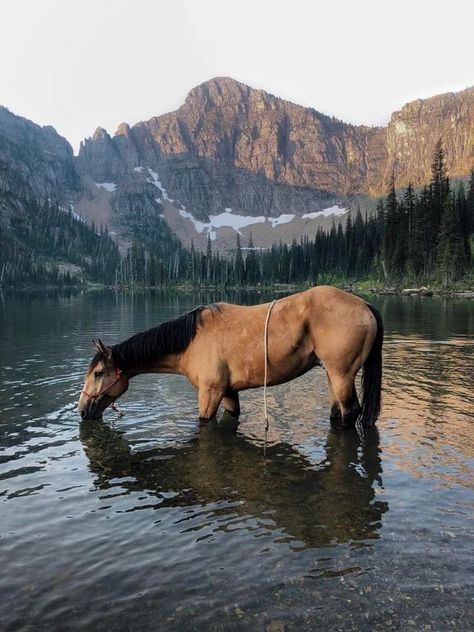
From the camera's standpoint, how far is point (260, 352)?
9969 millimetres

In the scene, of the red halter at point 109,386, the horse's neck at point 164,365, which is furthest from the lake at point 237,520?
the horse's neck at point 164,365

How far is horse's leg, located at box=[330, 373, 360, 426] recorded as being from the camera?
9.68 metres

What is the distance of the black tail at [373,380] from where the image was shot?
32.6ft

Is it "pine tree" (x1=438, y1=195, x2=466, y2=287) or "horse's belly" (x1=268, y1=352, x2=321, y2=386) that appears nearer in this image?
"horse's belly" (x1=268, y1=352, x2=321, y2=386)

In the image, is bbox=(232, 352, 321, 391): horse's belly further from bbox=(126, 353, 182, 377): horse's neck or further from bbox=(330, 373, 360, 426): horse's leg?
bbox=(126, 353, 182, 377): horse's neck

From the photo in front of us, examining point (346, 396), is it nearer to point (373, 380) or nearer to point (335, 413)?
point (373, 380)

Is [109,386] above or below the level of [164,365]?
below

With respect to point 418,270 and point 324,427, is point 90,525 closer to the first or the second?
point 324,427

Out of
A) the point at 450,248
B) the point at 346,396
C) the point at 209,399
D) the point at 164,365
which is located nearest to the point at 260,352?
the point at 209,399

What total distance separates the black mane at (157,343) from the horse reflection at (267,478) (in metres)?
1.58

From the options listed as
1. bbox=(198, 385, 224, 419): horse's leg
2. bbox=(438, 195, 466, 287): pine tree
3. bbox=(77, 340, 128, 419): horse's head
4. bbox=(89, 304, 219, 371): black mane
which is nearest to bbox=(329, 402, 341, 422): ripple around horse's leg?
bbox=(198, 385, 224, 419): horse's leg

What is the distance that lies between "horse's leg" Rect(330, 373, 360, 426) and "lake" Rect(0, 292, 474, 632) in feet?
1.38

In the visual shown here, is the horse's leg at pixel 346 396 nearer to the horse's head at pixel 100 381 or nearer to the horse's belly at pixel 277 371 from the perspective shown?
the horse's belly at pixel 277 371

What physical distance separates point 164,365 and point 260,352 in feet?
7.35
